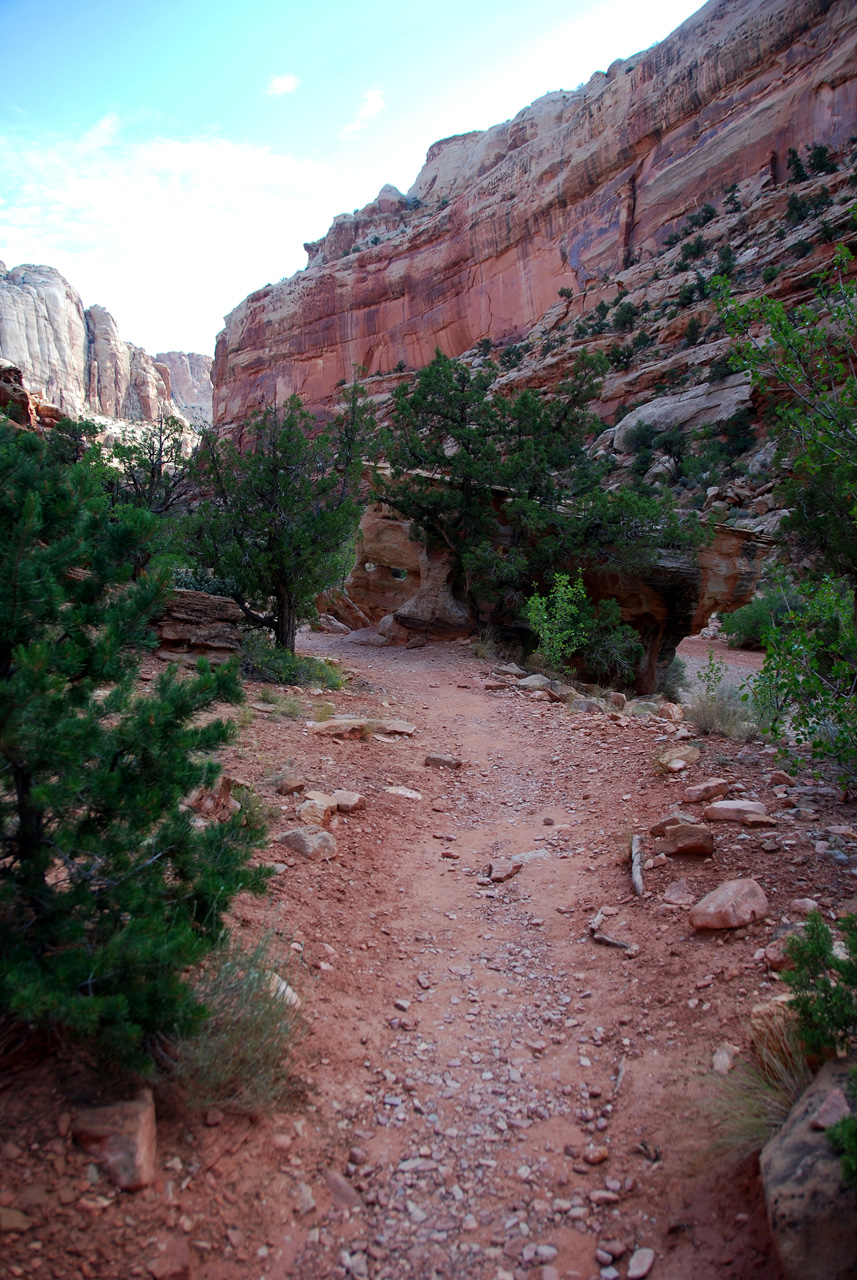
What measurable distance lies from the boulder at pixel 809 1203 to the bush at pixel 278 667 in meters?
7.67

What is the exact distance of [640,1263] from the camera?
1873 mm

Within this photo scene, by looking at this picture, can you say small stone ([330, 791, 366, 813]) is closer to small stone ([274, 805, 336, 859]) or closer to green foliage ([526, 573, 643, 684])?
small stone ([274, 805, 336, 859])

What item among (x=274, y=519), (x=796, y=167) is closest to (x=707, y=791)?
(x=274, y=519)

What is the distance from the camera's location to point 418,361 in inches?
2285

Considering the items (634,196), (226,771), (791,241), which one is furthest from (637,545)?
(634,196)

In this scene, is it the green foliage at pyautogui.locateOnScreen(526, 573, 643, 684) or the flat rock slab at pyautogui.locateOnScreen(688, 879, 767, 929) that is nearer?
the flat rock slab at pyautogui.locateOnScreen(688, 879, 767, 929)

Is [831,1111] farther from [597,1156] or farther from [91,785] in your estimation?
[91,785]

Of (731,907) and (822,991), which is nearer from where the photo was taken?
(822,991)

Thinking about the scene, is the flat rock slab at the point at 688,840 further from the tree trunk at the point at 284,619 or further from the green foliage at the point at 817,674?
the tree trunk at the point at 284,619

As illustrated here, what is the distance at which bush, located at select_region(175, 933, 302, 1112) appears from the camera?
85.3 inches

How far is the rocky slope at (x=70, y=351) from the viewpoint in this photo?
7881 centimetres

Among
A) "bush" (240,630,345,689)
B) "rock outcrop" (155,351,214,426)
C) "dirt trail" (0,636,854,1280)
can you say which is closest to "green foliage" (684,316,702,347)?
"bush" (240,630,345,689)

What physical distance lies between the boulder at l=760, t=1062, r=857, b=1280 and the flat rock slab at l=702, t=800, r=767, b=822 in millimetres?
2344

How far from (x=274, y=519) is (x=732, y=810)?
7603 millimetres
